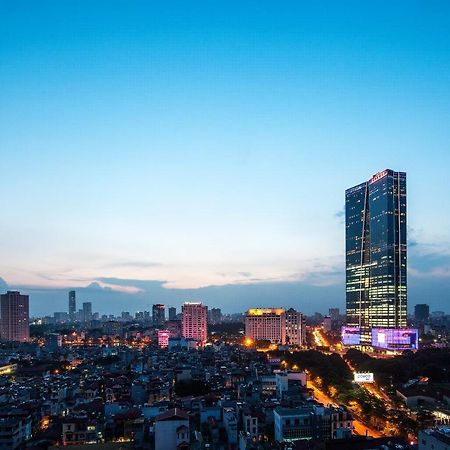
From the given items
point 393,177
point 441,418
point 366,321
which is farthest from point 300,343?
point 441,418

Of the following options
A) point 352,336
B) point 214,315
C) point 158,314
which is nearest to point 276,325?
point 352,336

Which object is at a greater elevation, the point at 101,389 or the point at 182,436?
the point at 182,436

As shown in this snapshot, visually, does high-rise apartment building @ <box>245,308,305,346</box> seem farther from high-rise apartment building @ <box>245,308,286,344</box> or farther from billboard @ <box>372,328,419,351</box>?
billboard @ <box>372,328,419,351</box>

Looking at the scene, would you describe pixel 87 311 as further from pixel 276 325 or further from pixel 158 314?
pixel 276 325

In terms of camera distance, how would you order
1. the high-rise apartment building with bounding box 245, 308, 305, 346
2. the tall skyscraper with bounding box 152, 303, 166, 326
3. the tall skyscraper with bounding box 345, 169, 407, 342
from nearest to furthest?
the tall skyscraper with bounding box 345, 169, 407, 342
the high-rise apartment building with bounding box 245, 308, 305, 346
the tall skyscraper with bounding box 152, 303, 166, 326

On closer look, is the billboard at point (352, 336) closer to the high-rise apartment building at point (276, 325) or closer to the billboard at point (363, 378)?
the high-rise apartment building at point (276, 325)

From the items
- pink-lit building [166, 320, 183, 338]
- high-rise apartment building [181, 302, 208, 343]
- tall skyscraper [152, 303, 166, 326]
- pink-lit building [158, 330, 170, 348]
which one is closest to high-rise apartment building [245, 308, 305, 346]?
high-rise apartment building [181, 302, 208, 343]

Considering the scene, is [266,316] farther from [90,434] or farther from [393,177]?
[90,434]
